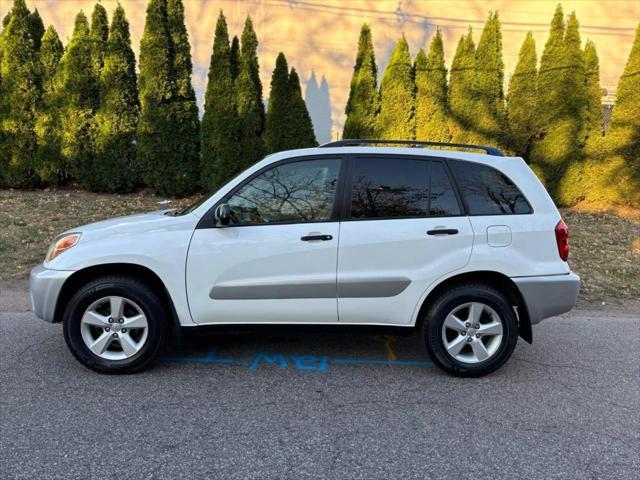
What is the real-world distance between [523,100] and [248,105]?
646 centimetres

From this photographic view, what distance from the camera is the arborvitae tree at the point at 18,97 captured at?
10.9m

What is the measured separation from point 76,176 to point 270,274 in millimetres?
9555

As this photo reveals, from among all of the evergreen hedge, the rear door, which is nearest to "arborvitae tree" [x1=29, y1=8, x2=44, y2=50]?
the evergreen hedge

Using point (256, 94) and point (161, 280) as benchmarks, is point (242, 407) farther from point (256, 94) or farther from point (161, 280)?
point (256, 94)

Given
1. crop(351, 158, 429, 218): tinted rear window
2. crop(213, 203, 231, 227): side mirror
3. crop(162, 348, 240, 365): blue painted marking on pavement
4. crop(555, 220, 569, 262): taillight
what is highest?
crop(351, 158, 429, 218): tinted rear window

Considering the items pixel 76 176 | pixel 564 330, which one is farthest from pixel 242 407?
pixel 76 176

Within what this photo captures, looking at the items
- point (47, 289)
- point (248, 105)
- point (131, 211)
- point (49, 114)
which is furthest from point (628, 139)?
point (49, 114)

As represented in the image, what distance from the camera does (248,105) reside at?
10.9 meters

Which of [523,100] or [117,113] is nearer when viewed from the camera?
[117,113]

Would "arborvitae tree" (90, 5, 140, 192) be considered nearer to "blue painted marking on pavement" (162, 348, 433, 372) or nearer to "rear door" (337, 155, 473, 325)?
"blue painted marking on pavement" (162, 348, 433, 372)

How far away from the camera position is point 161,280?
11.5 ft

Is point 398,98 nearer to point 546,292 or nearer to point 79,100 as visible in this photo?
point 79,100

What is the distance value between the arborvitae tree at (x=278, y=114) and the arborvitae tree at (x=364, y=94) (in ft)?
5.40

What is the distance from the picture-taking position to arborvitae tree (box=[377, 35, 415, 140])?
11266 mm
